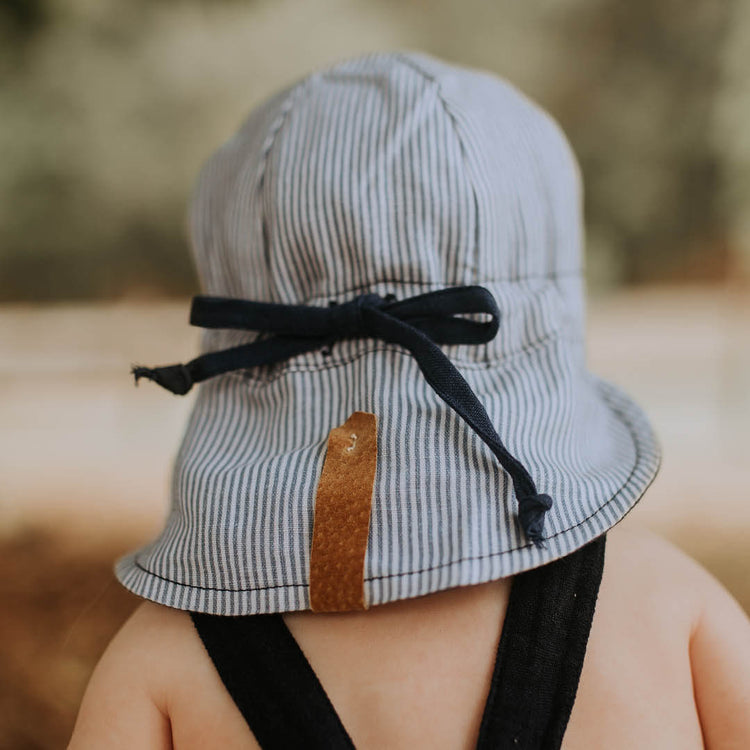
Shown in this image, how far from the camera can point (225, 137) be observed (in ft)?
7.63

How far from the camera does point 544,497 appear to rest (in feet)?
1.56

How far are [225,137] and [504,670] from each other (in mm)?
2071

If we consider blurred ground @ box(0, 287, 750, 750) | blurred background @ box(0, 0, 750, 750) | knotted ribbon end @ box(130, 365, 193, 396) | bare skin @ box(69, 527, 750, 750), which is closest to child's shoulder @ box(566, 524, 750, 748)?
bare skin @ box(69, 527, 750, 750)

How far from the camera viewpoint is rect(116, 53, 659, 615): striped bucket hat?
494mm

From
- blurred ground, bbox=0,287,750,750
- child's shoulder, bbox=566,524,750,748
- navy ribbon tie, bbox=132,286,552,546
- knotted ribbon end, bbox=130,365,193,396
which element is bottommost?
blurred ground, bbox=0,287,750,750

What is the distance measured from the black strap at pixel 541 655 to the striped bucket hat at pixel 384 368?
5 cm

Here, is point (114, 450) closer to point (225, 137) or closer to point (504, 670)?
point (225, 137)

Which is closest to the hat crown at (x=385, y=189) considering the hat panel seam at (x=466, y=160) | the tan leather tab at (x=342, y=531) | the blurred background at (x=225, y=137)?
the hat panel seam at (x=466, y=160)

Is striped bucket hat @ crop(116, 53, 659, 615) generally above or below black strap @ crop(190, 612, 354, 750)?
above

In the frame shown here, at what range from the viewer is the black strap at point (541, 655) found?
0.49 metres

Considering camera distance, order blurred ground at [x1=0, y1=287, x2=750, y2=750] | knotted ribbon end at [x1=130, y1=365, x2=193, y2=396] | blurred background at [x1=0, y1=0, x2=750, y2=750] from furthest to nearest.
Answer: blurred background at [x1=0, y1=0, x2=750, y2=750] < blurred ground at [x1=0, y1=287, x2=750, y2=750] < knotted ribbon end at [x1=130, y1=365, x2=193, y2=396]

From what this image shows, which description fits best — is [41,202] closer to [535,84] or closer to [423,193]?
[535,84]

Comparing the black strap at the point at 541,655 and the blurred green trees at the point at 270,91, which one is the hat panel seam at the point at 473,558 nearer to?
the black strap at the point at 541,655

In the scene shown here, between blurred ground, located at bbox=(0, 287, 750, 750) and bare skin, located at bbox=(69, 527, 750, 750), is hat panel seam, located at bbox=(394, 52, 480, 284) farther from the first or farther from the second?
blurred ground, located at bbox=(0, 287, 750, 750)
